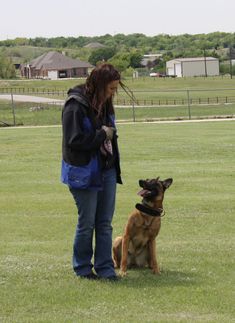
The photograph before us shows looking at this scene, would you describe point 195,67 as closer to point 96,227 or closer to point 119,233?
point 119,233

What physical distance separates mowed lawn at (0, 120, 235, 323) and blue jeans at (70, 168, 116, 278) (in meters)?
0.17

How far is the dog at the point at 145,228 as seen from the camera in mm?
7626

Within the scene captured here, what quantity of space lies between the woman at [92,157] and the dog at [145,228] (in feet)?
0.82

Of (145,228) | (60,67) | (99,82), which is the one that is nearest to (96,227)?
(145,228)

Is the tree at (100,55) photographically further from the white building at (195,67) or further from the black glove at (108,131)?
the black glove at (108,131)

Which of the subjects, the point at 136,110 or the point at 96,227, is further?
the point at 136,110

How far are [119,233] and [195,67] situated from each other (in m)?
141

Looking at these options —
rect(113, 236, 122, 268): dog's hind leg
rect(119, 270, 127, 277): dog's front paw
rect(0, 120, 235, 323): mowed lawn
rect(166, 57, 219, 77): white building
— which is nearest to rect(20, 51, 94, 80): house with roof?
rect(166, 57, 219, 77): white building

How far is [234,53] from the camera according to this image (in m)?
180

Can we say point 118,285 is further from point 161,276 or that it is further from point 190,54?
point 190,54

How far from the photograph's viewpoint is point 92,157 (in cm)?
728

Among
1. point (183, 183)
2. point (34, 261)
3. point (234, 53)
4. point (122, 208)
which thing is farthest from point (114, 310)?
point (234, 53)

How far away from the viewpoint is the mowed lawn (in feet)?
21.9

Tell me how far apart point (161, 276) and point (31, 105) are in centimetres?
5528
